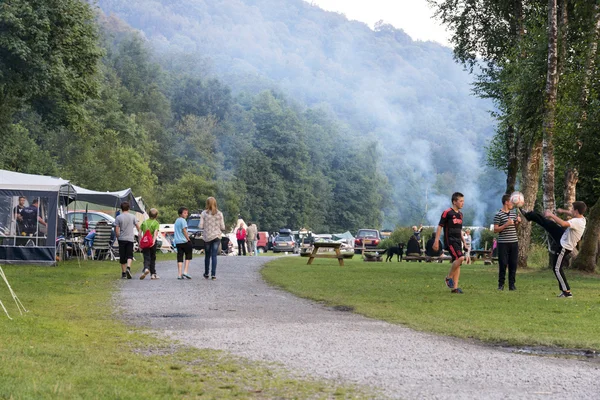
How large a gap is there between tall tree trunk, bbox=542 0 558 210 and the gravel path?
1539cm

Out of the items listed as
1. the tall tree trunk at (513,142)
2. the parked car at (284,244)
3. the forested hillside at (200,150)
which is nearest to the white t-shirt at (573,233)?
the tall tree trunk at (513,142)

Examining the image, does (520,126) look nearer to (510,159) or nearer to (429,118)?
(510,159)

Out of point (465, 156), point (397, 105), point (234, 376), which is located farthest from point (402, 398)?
point (397, 105)

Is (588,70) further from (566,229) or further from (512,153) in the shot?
(566,229)

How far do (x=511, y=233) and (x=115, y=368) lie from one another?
13119mm

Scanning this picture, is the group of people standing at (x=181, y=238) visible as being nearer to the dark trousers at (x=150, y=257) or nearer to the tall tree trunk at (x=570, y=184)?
the dark trousers at (x=150, y=257)

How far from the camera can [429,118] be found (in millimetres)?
169125

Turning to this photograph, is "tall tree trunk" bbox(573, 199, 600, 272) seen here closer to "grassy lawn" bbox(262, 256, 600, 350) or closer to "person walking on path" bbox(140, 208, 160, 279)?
"grassy lawn" bbox(262, 256, 600, 350)

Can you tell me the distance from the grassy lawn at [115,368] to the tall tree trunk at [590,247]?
20.5m

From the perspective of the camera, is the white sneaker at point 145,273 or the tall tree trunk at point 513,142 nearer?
the white sneaker at point 145,273

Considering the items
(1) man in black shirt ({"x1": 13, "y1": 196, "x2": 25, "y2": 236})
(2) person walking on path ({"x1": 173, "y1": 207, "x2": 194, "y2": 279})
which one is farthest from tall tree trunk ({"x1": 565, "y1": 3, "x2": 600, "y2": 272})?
(1) man in black shirt ({"x1": 13, "y1": 196, "x2": 25, "y2": 236})

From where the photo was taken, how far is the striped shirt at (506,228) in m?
20.0

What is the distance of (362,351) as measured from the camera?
399 inches

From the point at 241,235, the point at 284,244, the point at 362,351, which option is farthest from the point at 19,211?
the point at 284,244
